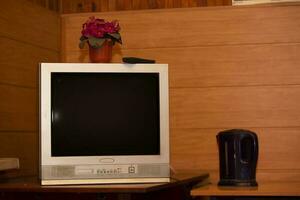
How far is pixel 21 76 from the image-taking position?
2.84m

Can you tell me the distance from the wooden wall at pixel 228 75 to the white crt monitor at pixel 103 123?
581mm

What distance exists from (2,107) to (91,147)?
479mm

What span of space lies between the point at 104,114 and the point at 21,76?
0.54m

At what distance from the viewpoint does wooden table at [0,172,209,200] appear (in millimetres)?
2244

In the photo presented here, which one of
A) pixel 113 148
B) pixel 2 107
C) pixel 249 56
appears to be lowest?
pixel 113 148

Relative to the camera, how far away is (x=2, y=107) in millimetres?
2682

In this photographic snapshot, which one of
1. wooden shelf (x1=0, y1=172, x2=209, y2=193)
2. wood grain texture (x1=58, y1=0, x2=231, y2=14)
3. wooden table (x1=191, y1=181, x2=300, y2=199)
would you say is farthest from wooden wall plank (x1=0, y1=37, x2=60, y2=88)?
wooden table (x1=191, y1=181, x2=300, y2=199)

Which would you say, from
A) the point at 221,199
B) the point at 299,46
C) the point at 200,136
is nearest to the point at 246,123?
the point at 200,136

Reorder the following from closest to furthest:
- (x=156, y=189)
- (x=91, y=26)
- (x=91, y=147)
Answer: (x=156, y=189) < (x=91, y=147) < (x=91, y=26)

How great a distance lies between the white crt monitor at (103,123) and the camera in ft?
8.22

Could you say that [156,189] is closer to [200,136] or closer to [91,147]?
[91,147]

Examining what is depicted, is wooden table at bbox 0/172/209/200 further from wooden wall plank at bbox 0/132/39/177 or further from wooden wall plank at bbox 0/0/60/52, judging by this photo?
wooden wall plank at bbox 0/0/60/52

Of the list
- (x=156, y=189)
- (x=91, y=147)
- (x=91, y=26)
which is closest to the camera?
(x=156, y=189)

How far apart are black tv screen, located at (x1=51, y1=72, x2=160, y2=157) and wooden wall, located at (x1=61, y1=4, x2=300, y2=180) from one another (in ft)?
1.93
